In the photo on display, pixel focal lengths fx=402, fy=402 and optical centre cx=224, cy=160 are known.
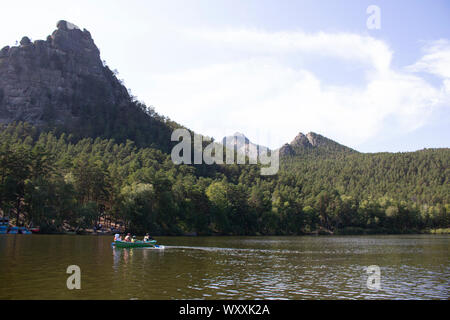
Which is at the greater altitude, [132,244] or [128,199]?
[128,199]

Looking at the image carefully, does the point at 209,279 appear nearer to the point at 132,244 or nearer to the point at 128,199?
the point at 132,244

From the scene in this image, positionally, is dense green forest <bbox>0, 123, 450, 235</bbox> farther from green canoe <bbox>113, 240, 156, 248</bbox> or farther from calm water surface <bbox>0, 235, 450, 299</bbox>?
calm water surface <bbox>0, 235, 450, 299</bbox>

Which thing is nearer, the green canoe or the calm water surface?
the calm water surface

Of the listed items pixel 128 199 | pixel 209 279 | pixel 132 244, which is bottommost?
pixel 132 244

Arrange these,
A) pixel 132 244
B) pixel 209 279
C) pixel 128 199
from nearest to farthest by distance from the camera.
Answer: pixel 209 279 < pixel 132 244 < pixel 128 199

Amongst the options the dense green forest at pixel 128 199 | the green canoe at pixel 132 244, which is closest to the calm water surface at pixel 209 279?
the green canoe at pixel 132 244

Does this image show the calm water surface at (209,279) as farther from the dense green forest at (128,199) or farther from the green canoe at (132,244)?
the dense green forest at (128,199)

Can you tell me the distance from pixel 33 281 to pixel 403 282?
2913 centimetres

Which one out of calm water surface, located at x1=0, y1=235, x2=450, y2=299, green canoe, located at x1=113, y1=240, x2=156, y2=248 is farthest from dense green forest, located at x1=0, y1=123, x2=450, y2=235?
calm water surface, located at x1=0, y1=235, x2=450, y2=299

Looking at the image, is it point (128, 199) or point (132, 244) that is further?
point (128, 199)

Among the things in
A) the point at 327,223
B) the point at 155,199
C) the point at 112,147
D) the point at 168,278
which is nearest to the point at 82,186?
the point at 155,199

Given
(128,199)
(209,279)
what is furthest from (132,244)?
(128,199)

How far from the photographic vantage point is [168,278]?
3281 centimetres
